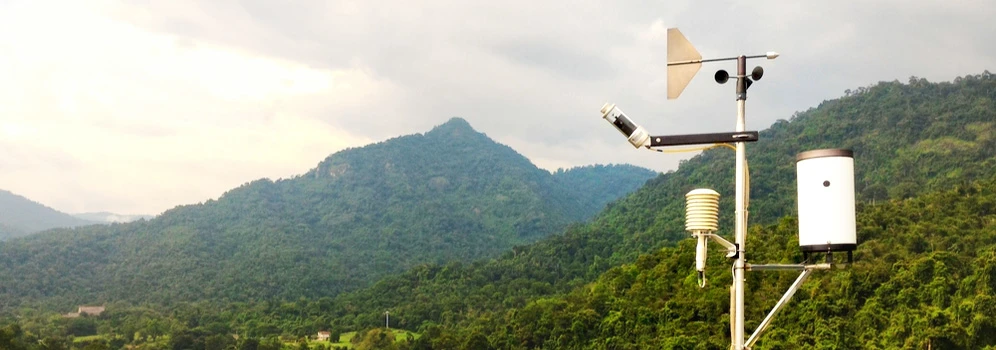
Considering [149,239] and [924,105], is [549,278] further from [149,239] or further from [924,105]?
[149,239]

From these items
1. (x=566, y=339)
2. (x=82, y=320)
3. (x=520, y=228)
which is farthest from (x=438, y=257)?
(x=566, y=339)

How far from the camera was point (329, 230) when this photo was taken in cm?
9838

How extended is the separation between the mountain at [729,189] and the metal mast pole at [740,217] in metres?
37.1

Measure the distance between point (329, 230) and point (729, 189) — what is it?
5481cm

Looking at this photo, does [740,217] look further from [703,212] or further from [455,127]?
[455,127]

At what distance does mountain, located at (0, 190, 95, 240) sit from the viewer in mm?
165000

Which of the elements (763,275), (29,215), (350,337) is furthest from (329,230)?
(29,215)

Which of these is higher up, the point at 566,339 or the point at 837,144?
the point at 837,144

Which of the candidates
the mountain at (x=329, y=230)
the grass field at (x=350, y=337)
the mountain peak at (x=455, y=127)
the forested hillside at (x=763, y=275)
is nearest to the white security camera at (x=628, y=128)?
the forested hillside at (x=763, y=275)

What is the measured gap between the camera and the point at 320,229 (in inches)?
3895

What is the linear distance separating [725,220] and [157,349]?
26834mm

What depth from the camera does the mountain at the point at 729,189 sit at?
155ft

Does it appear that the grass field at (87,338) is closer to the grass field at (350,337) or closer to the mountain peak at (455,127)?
the grass field at (350,337)

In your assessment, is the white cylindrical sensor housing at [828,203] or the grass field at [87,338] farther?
the grass field at [87,338]
